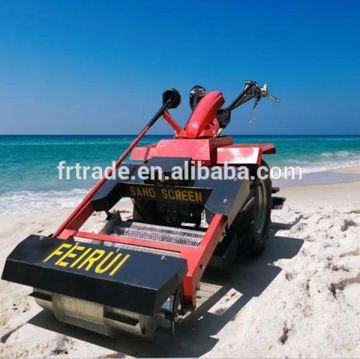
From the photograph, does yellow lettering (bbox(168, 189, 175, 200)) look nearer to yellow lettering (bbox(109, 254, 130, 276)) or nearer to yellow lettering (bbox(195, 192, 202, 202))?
yellow lettering (bbox(195, 192, 202, 202))

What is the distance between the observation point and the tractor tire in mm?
3742

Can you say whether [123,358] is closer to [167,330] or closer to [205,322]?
[167,330]

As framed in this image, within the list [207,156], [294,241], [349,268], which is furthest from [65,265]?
[294,241]

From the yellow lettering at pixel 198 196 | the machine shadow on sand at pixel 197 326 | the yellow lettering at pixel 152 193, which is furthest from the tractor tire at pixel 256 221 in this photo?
the yellow lettering at pixel 152 193

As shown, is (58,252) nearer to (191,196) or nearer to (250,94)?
(191,196)

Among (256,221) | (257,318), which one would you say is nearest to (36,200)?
(256,221)

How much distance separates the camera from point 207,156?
356 cm

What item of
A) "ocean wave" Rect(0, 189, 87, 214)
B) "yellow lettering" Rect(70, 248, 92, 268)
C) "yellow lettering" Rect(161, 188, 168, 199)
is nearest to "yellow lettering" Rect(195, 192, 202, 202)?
"yellow lettering" Rect(161, 188, 168, 199)

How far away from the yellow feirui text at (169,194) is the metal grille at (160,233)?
0.81ft

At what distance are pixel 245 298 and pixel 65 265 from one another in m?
1.43

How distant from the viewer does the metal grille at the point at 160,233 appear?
3094mm

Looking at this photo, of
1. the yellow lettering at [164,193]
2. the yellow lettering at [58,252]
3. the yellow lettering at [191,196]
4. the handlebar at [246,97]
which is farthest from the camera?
the handlebar at [246,97]

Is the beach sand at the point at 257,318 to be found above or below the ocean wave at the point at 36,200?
above

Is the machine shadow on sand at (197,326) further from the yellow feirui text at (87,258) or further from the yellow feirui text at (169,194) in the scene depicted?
the yellow feirui text at (169,194)
